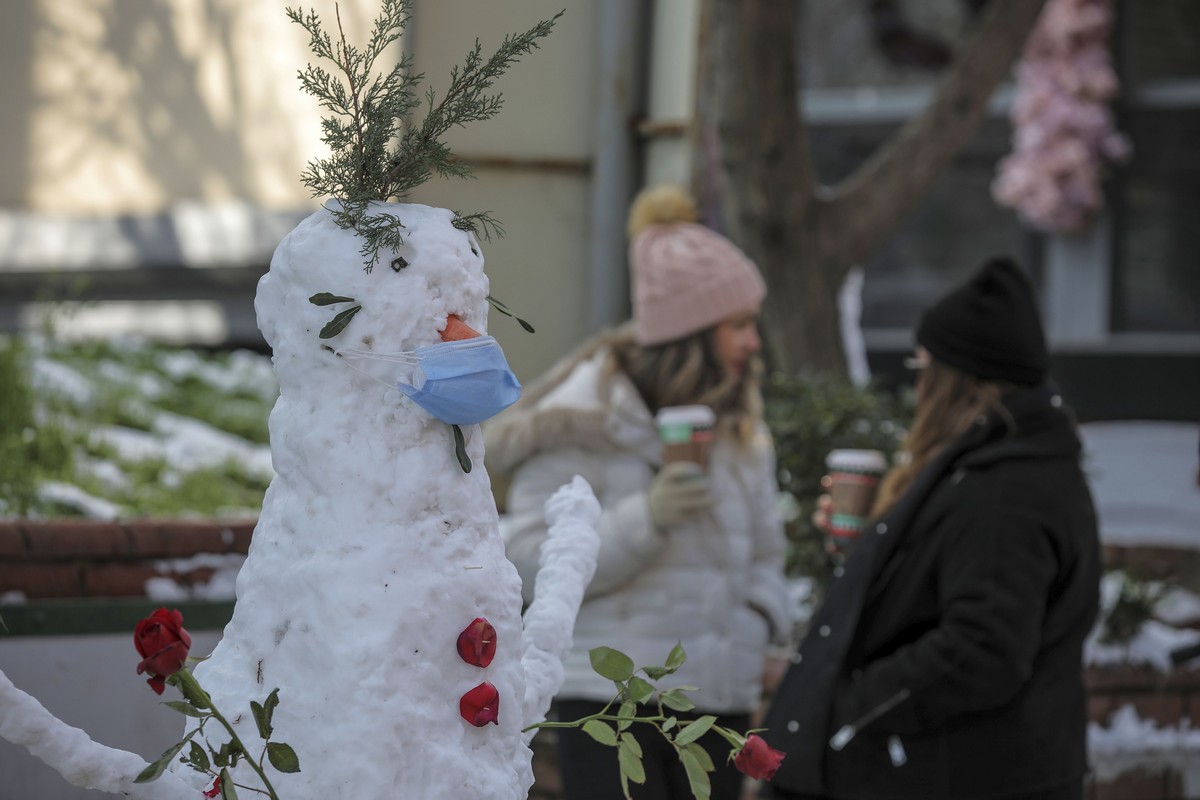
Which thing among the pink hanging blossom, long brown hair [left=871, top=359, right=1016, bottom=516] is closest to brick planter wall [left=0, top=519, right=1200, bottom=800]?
long brown hair [left=871, top=359, right=1016, bottom=516]

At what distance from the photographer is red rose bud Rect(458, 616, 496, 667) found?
150 centimetres

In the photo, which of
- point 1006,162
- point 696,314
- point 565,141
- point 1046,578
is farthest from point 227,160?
point 1006,162

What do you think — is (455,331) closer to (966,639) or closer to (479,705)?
(479,705)

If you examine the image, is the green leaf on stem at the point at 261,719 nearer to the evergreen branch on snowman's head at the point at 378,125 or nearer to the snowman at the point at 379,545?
the snowman at the point at 379,545

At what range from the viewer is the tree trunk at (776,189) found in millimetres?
5805

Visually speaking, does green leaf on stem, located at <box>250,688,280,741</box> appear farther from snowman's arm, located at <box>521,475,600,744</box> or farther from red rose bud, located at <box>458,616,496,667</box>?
snowman's arm, located at <box>521,475,600,744</box>

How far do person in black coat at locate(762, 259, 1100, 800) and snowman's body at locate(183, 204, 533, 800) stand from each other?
159 cm

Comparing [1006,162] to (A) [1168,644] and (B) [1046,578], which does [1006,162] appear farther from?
(B) [1046,578]

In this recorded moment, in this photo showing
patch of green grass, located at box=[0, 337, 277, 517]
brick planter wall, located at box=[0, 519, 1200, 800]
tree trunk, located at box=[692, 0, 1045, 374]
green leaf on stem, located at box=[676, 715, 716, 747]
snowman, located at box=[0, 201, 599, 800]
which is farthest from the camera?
tree trunk, located at box=[692, 0, 1045, 374]

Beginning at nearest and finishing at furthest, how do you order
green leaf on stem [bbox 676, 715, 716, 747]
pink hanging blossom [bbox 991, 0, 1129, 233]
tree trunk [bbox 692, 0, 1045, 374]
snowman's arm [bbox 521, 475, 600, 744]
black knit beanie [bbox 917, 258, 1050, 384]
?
green leaf on stem [bbox 676, 715, 716, 747] < snowman's arm [bbox 521, 475, 600, 744] < black knit beanie [bbox 917, 258, 1050, 384] < tree trunk [bbox 692, 0, 1045, 374] < pink hanging blossom [bbox 991, 0, 1129, 233]

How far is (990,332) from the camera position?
3211 mm

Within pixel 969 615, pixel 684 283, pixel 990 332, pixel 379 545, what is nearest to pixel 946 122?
pixel 684 283

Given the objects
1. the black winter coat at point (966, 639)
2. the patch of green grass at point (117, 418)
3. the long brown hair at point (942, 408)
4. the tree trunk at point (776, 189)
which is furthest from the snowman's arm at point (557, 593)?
the tree trunk at point (776, 189)

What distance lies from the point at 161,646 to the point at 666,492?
206 centimetres
